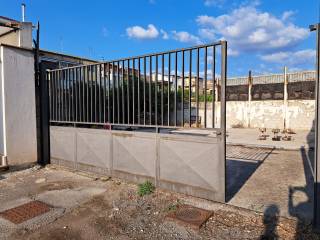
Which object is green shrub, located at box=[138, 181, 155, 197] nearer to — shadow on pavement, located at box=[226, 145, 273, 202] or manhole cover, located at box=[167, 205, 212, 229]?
manhole cover, located at box=[167, 205, 212, 229]

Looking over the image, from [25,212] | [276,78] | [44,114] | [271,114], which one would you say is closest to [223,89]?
[25,212]

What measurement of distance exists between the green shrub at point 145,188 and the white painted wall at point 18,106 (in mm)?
3543

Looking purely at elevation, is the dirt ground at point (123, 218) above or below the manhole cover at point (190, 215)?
below

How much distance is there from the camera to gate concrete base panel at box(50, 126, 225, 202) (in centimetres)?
401

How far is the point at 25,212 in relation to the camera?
3.81m

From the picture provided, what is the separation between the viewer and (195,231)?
10.3 ft

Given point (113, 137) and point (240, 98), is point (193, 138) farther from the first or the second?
point (240, 98)

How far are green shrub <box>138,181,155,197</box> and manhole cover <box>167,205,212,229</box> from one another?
0.85 metres

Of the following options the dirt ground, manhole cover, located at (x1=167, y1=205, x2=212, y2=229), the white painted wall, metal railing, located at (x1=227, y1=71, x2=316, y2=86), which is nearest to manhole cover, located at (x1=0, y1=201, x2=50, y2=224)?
the dirt ground

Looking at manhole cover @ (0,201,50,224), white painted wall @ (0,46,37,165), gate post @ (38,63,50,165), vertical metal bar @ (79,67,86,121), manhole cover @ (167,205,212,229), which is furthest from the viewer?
gate post @ (38,63,50,165)

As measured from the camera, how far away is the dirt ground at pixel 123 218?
3102 mm

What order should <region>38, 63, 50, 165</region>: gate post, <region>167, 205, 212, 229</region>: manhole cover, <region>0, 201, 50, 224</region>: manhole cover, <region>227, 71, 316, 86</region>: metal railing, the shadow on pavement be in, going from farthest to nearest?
<region>227, 71, 316, 86</region>: metal railing
<region>38, 63, 50, 165</region>: gate post
the shadow on pavement
<region>0, 201, 50, 224</region>: manhole cover
<region>167, 205, 212, 229</region>: manhole cover

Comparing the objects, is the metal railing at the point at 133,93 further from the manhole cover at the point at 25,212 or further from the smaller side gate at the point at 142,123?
the manhole cover at the point at 25,212

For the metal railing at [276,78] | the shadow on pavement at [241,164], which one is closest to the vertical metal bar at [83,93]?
the shadow on pavement at [241,164]
